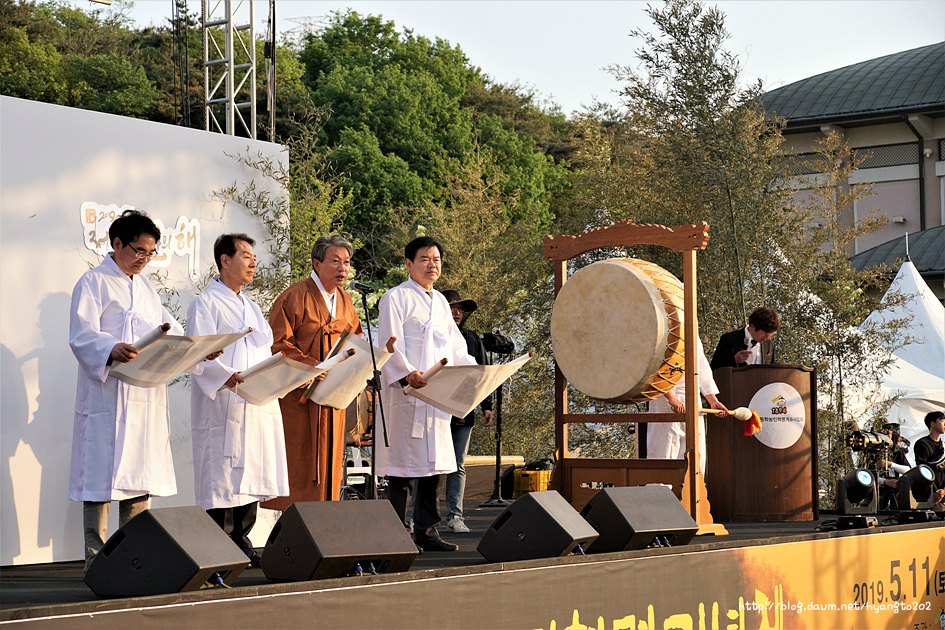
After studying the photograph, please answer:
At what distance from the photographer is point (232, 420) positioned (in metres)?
4.57

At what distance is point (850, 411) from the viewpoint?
36.5 ft

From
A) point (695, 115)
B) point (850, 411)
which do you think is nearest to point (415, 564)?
point (695, 115)

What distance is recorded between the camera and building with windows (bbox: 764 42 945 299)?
22922 millimetres

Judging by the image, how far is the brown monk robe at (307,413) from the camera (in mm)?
4895

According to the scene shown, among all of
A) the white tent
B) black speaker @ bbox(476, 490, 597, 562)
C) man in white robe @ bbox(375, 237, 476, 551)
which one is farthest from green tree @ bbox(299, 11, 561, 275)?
black speaker @ bbox(476, 490, 597, 562)

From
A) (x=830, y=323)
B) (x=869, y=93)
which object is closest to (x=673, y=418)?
(x=830, y=323)

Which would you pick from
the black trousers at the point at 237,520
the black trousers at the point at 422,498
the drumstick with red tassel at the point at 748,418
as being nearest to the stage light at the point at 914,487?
the drumstick with red tassel at the point at 748,418

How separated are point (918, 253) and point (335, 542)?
20.7 metres

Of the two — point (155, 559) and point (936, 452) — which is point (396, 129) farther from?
point (155, 559)

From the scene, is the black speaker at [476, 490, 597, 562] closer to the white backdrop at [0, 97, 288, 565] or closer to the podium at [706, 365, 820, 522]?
the white backdrop at [0, 97, 288, 565]

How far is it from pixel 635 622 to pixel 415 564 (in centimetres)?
96

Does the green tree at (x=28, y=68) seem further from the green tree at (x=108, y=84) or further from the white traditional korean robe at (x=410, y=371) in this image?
the white traditional korean robe at (x=410, y=371)

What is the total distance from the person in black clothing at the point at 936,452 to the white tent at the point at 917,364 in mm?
4989

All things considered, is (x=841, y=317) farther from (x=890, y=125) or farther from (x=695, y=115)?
(x=890, y=125)
